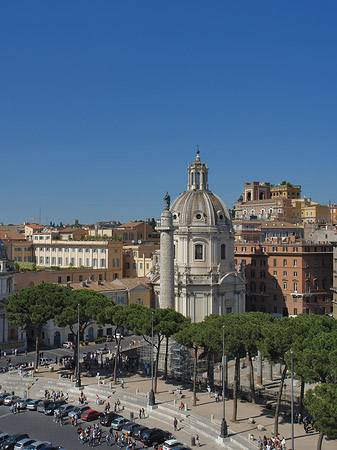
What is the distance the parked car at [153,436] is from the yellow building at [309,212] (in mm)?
95954

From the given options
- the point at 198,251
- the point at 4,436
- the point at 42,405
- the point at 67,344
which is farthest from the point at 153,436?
the point at 198,251

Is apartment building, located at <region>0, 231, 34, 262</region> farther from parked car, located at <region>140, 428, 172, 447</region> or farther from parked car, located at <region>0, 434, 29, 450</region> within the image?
parked car, located at <region>140, 428, 172, 447</region>

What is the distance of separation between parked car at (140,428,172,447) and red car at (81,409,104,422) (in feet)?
19.8

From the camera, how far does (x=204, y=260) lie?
75312 millimetres

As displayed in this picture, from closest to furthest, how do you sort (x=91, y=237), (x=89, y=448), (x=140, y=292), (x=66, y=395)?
(x=89, y=448), (x=66, y=395), (x=140, y=292), (x=91, y=237)

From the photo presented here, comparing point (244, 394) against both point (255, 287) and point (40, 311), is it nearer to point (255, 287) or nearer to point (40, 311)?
point (40, 311)

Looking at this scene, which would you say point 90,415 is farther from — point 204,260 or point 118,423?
point 204,260

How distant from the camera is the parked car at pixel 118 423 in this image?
41.7 m

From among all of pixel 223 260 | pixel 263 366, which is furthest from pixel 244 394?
pixel 223 260

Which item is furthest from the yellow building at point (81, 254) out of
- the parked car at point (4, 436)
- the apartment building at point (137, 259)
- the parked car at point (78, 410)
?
the parked car at point (4, 436)

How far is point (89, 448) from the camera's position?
125 ft

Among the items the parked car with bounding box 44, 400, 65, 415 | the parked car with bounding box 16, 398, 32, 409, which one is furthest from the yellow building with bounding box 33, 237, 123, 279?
the parked car with bounding box 44, 400, 65, 415

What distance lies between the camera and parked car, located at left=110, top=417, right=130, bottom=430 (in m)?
41.7

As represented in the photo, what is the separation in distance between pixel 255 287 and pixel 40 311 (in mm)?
42306
